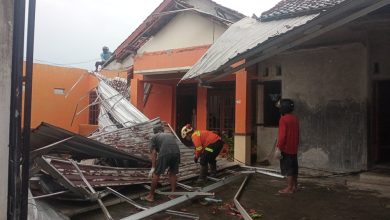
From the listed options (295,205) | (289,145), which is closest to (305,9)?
(289,145)

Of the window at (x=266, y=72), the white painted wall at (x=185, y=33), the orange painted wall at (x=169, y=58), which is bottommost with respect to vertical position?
the window at (x=266, y=72)

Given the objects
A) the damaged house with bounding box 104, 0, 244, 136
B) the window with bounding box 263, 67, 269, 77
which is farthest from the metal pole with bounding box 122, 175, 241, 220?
the damaged house with bounding box 104, 0, 244, 136

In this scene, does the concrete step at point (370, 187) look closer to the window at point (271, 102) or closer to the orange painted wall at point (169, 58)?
the window at point (271, 102)

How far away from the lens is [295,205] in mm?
6793

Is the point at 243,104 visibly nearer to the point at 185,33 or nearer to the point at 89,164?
the point at 185,33

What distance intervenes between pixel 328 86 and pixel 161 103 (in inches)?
299

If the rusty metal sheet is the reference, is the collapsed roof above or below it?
above

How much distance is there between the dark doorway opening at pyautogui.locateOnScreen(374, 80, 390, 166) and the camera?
9.33 metres

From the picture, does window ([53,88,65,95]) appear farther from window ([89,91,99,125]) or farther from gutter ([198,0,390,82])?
gutter ([198,0,390,82])

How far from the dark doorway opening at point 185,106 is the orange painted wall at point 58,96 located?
4876mm

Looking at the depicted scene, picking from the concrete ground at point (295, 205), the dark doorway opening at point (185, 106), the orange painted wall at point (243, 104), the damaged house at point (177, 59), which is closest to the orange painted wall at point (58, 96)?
the damaged house at point (177, 59)

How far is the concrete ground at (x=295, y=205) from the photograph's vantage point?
614 cm

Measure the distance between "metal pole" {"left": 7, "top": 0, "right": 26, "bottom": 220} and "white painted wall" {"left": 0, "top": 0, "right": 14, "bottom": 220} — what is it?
2cm

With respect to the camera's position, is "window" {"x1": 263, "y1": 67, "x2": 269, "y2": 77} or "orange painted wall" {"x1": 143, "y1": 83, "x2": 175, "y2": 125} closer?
"window" {"x1": 263, "y1": 67, "x2": 269, "y2": 77}
